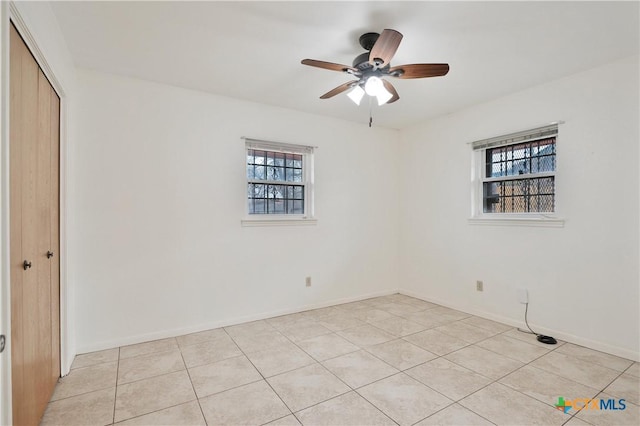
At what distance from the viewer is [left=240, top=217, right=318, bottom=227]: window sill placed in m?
3.52

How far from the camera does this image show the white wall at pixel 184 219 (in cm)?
278

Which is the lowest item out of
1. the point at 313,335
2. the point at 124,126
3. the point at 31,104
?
the point at 313,335

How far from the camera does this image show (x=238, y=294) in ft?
11.4

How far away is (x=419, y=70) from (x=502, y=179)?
1.99 meters

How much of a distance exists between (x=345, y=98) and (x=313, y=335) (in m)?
2.49

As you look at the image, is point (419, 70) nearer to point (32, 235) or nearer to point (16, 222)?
point (16, 222)

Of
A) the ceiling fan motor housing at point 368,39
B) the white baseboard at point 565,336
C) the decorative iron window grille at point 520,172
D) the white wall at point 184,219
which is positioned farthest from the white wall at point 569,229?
the ceiling fan motor housing at point 368,39

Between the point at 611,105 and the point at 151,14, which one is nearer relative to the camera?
the point at 151,14

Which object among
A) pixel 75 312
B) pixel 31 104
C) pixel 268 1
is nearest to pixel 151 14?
pixel 268 1

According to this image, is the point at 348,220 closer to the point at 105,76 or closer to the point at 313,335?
the point at 313,335

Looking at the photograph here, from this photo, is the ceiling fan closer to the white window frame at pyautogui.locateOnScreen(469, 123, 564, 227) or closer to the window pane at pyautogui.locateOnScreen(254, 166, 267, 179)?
the window pane at pyautogui.locateOnScreen(254, 166, 267, 179)

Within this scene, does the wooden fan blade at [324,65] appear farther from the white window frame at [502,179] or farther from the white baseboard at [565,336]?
the white baseboard at [565,336]

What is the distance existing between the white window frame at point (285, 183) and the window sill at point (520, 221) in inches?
76.9

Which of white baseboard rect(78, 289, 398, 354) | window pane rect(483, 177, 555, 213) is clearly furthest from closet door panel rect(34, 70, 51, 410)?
window pane rect(483, 177, 555, 213)
